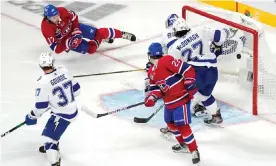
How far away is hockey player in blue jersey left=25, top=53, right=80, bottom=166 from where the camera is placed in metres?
4.00

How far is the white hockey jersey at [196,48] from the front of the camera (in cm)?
448

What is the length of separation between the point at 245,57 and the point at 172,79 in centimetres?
140

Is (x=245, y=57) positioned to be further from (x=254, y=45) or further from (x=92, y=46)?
(x=92, y=46)

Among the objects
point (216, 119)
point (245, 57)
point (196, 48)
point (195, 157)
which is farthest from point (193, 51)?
point (245, 57)

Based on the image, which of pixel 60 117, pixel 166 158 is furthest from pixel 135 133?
pixel 60 117

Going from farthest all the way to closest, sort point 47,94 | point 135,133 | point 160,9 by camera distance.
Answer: point 160,9 < point 135,133 < point 47,94

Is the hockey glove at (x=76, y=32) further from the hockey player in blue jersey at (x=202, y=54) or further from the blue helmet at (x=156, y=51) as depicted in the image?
the blue helmet at (x=156, y=51)

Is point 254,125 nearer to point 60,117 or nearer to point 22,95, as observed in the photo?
point 60,117

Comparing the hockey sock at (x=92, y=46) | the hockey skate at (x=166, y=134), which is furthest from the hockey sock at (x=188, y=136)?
the hockey sock at (x=92, y=46)

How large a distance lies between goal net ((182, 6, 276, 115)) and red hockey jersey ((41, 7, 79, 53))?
1021 mm

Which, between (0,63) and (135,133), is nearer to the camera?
(135,133)

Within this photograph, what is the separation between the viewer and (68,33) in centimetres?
571

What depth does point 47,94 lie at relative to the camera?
158 inches

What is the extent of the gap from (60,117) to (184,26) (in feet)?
3.15
